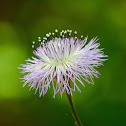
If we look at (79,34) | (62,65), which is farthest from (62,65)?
(79,34)

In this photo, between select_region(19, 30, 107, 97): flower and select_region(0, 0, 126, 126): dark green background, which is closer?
select_region(19, 30, 107, 97): flower

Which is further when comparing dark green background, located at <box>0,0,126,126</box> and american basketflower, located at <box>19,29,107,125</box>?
dark green background, located at <box>0,0,126,126</box>

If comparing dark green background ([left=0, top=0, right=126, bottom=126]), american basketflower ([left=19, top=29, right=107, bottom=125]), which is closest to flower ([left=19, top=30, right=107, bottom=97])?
american basketflower ([left=19, top=29, right=107, bottom=125])

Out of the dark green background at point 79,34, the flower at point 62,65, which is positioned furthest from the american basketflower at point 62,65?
the dark green background at point 79,34

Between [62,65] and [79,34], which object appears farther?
[79,34]

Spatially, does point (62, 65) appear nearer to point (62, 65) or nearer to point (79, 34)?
point (62, 65)

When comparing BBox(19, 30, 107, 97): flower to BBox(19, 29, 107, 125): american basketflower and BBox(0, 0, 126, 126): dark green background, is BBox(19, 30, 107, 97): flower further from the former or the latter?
BBox(0, 0, 126, 126): dark green background
